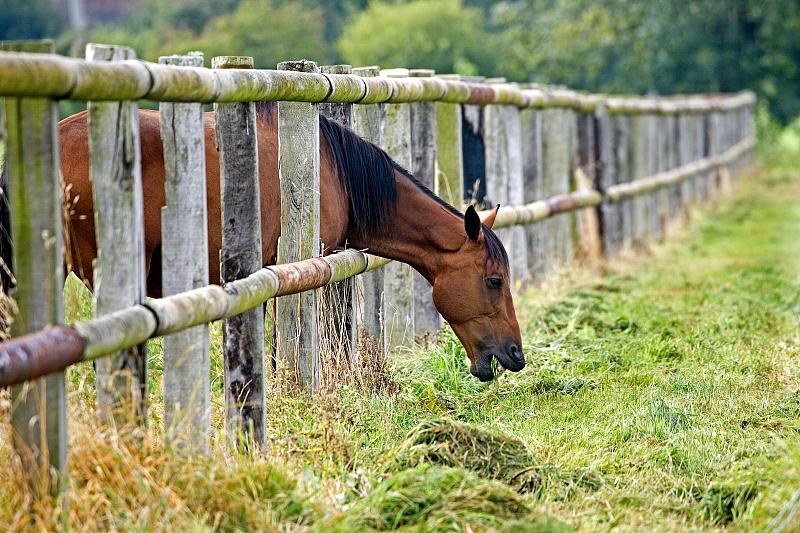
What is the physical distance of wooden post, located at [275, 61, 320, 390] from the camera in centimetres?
484

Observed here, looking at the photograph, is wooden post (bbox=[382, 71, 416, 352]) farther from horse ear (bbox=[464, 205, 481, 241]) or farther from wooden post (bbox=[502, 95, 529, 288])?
wooden post (bbox=[502, 95, 529, 288])

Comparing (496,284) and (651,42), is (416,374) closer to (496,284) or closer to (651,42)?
(496,284)

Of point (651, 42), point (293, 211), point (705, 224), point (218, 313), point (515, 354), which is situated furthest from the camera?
point (651, 42)

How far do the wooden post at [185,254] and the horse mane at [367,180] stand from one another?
142 cm

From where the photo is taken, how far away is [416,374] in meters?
5.71

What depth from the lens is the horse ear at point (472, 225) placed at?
5293 millimetres

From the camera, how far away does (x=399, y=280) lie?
6.51 meters

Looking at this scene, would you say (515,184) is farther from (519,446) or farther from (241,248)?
(241,248)

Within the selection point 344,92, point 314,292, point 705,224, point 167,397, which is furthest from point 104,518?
point 705,224

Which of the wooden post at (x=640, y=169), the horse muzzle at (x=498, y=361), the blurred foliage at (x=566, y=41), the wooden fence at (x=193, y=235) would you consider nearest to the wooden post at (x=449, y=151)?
the wooden fence at (x=193, y=235)

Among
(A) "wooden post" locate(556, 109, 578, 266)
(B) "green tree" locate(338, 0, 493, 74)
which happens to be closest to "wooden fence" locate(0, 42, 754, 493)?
(A) "wooden post" locate(556, 109, 578, 266)

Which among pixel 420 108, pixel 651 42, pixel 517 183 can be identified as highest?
pixel 651 42

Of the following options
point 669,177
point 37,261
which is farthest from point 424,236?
point 669,177

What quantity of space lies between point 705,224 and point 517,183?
7424 millimetres
